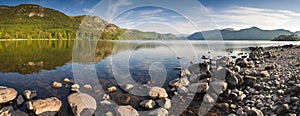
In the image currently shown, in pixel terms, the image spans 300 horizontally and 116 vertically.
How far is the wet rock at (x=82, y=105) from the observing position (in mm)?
7327

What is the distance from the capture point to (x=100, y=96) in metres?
9.48

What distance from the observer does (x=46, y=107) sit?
24.4 ft

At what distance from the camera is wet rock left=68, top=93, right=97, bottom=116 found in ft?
24.0

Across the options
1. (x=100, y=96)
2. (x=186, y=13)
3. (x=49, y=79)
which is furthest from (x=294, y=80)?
(x=49, y=79)

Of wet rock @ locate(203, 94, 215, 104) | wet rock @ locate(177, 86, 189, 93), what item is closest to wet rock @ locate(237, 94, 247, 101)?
wet rock @ locate(203, 94, 215, 104)

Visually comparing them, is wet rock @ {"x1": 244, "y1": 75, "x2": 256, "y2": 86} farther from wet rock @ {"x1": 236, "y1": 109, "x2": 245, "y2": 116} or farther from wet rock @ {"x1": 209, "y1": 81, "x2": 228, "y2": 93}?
wet rock @ {"x1": 236, "y1": 109, "x2": 245, "y2": 116}

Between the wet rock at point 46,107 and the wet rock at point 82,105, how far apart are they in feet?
1.89

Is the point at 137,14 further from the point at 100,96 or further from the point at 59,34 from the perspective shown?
the point at 59,34

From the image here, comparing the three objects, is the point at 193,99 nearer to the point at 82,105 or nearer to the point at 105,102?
the point at 105,102

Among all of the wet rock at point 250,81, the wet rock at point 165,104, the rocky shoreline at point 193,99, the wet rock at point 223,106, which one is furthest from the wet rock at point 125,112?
the wet rock at point 250,81

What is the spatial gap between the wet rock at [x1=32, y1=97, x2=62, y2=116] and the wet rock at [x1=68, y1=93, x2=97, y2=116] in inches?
22.7

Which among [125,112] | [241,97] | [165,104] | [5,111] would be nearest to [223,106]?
[241,97]

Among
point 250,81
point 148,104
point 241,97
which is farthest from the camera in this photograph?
point 250,81

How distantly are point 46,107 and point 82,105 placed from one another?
1.39m
